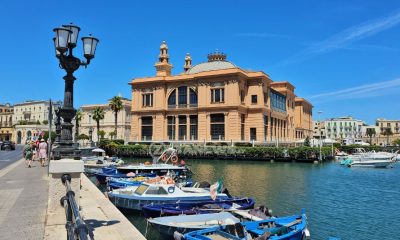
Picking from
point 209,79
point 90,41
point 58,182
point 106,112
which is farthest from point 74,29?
point 106,112

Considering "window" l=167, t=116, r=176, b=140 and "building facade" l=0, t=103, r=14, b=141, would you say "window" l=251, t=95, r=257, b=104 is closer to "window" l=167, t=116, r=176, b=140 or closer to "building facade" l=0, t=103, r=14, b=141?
"window" l=167, t=116, r=176, b=140

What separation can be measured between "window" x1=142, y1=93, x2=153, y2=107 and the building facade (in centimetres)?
8321

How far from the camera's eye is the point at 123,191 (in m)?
21.0

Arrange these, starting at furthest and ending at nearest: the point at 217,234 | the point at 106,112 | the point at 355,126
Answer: the point at 355,126 → the point at 106,112 → the point at 217,234

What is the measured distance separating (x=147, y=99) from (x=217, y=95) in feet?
61.0

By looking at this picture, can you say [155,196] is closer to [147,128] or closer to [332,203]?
[332,203]

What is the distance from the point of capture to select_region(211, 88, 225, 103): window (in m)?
73.0

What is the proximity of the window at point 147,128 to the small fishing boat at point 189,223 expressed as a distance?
67.2m

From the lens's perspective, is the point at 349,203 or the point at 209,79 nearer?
the point at 349,203

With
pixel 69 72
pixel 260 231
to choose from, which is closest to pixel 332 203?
pixel 260 231

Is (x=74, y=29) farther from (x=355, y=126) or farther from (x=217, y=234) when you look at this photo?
(x=355, y=126)

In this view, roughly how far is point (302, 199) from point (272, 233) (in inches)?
514

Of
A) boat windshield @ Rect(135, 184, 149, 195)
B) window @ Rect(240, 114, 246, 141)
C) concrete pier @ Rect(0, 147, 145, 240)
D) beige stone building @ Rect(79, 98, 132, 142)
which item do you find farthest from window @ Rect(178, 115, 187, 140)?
concrete pier @ Rect(0, 147, 145, 240)

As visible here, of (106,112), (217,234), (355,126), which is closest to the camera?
(217,234)
